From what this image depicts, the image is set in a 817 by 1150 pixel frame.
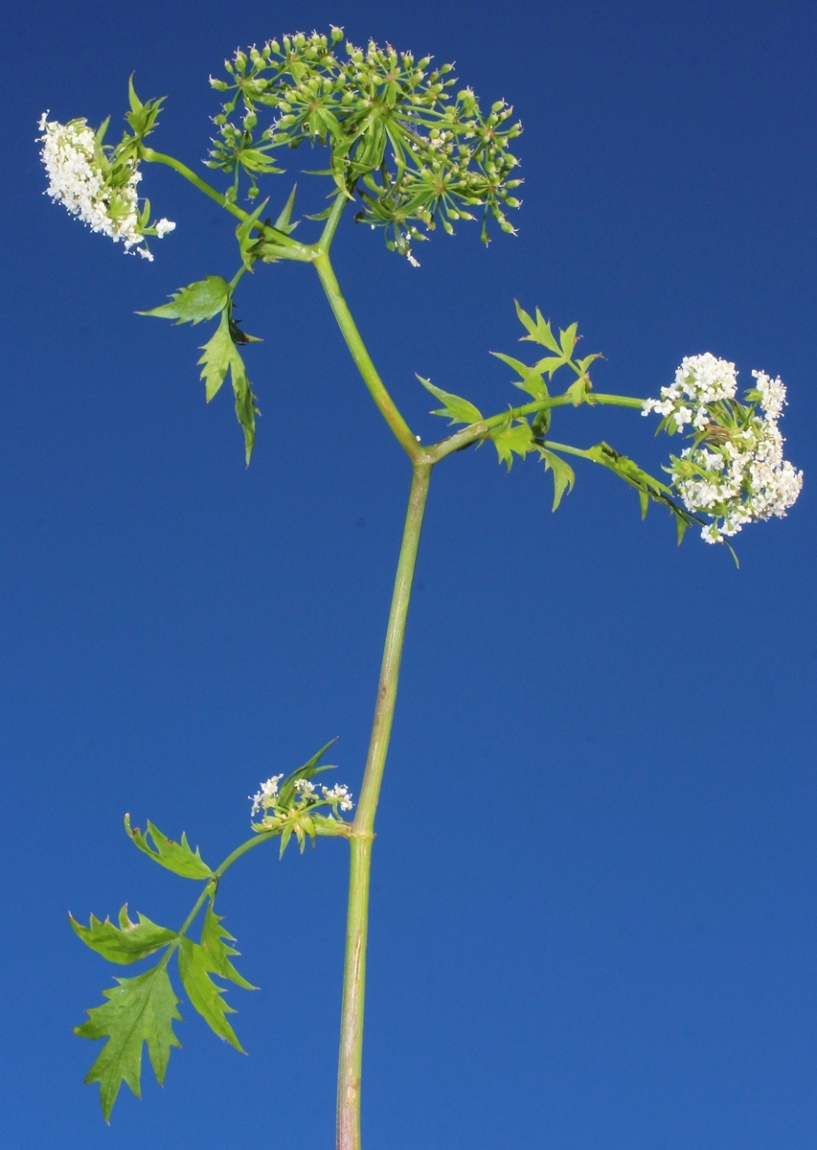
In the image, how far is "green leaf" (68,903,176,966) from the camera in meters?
1.89

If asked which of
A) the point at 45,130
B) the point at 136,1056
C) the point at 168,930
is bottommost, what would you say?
the point at 136,1056

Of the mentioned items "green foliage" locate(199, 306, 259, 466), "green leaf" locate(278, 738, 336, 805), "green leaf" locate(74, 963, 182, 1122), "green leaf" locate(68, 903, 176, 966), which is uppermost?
"green foliage" locate(199, 306, 259, 466)

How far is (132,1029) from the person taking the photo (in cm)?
189

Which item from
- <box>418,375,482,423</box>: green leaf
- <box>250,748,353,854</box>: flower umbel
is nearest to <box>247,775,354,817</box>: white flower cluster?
<box>250,748,353,854</box>: flower umbel

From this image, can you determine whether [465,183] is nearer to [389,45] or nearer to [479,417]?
[389,45]

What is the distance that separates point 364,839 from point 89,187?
3.45 feet

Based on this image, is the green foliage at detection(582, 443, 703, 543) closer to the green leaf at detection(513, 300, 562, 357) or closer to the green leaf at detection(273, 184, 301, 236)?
the green leaf at detection(513, 300, 562, 357)

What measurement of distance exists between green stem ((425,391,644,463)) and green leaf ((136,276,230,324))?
0.39m

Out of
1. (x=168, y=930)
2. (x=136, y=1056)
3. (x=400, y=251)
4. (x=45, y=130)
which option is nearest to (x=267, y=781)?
(x=168, y=930)

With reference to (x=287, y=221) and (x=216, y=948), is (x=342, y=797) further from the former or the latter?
(x=287, y=221)

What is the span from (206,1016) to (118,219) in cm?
123

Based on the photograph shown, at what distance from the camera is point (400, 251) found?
6.26 feet

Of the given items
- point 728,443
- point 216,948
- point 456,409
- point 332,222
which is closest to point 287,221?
point 332,222

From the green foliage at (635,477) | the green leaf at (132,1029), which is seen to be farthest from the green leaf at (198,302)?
the green leaf at (132,1029)
